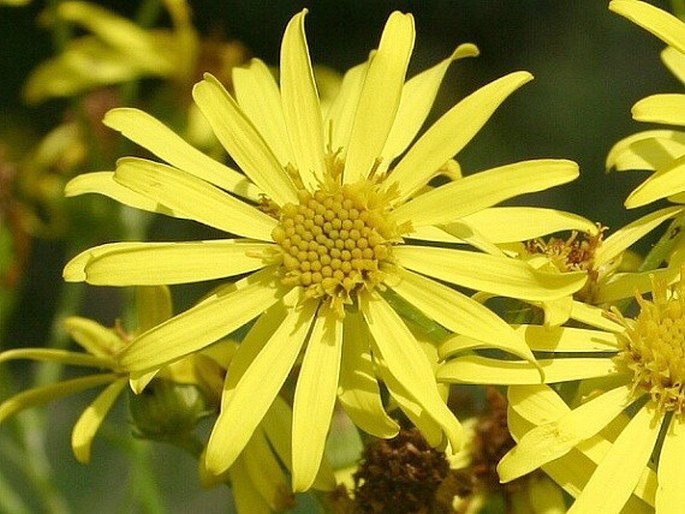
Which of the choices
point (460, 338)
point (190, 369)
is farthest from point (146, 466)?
point (460, 338)

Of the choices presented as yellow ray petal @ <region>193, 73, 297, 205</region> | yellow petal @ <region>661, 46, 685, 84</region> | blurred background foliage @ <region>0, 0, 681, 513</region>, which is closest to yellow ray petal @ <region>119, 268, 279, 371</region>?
yellow ray petal @ <region>193, 73, 297, 205</region>

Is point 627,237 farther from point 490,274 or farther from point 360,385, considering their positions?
point 360,385

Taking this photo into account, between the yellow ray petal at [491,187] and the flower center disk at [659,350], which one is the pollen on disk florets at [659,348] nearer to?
the flower center disk at [659,350]

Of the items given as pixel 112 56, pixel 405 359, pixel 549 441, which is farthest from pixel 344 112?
pixel 112 56

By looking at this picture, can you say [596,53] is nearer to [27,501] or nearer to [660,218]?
[27,501]

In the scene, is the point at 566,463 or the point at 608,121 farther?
the point at 608,121

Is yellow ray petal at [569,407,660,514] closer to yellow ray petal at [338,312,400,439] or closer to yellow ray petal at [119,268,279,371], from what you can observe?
yellow ray petal at [338,312,400,439]
